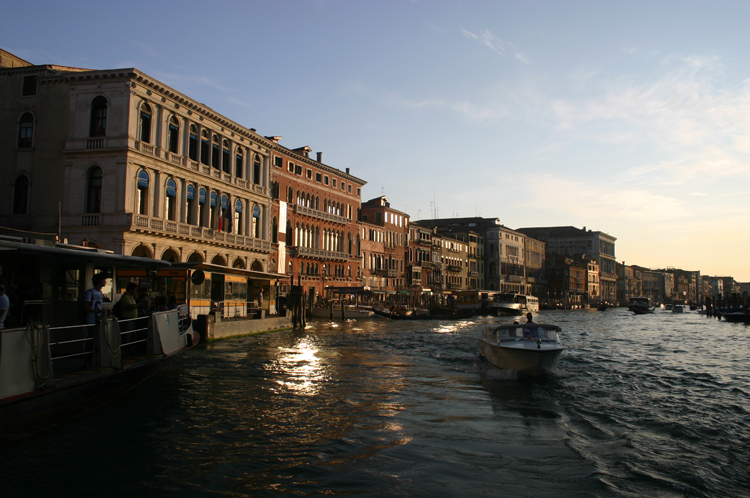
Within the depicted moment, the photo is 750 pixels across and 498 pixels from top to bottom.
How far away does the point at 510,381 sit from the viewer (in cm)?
1453

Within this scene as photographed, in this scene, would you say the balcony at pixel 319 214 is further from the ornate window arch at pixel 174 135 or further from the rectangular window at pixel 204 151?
the ornate window arch at pixel 174 135

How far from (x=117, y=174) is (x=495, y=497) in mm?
27850

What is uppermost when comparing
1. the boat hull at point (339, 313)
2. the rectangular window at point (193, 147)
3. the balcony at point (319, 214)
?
the rectangular window at point (193, 147)

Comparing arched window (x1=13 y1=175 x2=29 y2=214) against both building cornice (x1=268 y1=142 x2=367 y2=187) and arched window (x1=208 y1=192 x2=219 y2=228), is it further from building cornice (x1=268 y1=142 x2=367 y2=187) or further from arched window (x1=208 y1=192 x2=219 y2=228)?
building cornice (x1=268 y1=142 x2=367 y2=187)

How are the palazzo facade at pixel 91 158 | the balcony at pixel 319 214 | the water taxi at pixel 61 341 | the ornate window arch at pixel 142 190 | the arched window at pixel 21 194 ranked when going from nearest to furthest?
the water taxi at pixel 61 341 → the palazzo facade at pixel 91 158 → the arched window at pixel 21 194 → the ornate window arch at pixel 142 190 → the balcony at pixel 319 214

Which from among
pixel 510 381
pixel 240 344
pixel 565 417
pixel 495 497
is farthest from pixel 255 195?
pixel 495 497

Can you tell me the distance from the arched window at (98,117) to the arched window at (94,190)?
1878 millimetres

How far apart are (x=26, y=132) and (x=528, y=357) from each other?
28735 mm

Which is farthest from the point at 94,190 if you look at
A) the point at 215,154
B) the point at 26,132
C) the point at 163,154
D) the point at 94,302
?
the point at 94,302

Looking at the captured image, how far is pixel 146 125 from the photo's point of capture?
1220 inches

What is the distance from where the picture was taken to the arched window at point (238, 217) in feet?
131

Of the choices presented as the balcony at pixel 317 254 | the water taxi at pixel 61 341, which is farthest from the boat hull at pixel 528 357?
the balcony at pixel 317 254

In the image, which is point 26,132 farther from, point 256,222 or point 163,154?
point 256,222

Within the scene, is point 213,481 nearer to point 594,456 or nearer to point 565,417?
point 594,456
